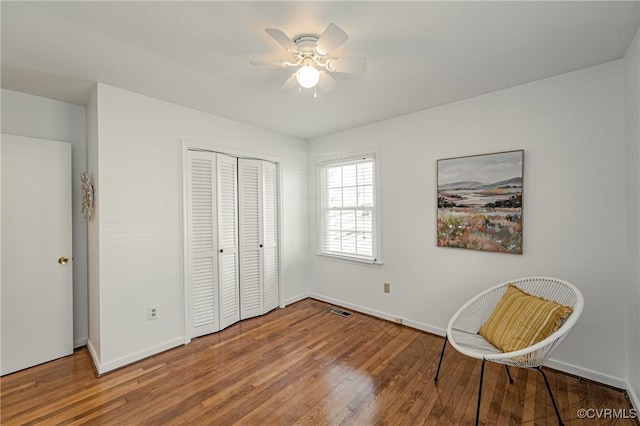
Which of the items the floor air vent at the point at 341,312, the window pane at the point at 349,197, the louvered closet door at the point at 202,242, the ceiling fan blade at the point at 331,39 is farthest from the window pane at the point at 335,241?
the ceiling fan blade at the point at 331,39

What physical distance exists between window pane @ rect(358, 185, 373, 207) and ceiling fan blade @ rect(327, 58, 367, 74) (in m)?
1.85

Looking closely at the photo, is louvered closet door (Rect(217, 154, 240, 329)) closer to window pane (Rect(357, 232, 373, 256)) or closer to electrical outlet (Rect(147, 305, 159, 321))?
electrical outlet (Rect(147, 305, 159, 321))

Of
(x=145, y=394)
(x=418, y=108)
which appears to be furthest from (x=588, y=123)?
(x=145, y=394)

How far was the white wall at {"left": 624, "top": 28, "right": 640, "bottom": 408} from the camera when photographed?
5.82ft

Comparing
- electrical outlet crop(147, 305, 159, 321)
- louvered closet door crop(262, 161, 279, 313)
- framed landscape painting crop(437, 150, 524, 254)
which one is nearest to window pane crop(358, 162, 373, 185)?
framed landscape painting crop(437, 150, 524, 254)

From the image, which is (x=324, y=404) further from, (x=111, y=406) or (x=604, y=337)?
(x=604, y=337)

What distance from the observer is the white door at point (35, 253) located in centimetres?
233

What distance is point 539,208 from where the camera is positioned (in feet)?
7.73

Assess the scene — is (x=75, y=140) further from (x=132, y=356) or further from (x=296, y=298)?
(x=296, y=298)

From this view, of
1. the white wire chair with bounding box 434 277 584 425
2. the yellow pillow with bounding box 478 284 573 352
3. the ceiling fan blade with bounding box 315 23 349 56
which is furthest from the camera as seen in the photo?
the yellow pillow with bounding box 478 284 573 352

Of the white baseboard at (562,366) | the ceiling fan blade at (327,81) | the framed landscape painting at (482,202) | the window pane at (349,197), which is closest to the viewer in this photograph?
the ceiling fan blade at (327,81)

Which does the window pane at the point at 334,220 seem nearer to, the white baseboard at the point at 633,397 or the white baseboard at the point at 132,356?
the white baseboard at the point at 132,356

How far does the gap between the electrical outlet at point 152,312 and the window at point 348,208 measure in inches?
85.1

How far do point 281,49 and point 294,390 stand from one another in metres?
2.44
